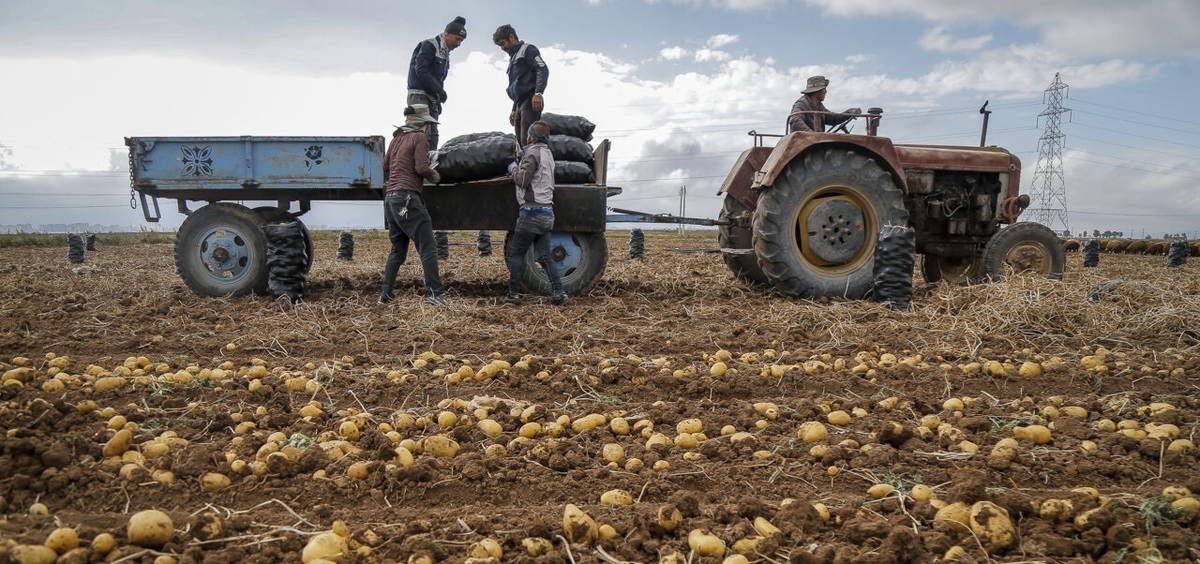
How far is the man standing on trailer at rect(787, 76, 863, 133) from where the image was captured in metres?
6.71

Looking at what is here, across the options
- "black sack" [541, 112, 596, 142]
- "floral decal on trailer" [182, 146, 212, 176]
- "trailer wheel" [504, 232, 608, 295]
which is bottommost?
"trailer wheel" [504, 232, 608, 295]

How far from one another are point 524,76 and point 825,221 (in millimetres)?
3235

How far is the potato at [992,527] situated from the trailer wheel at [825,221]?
176 inches

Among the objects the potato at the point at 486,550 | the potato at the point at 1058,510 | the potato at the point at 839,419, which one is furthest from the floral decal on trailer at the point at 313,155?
the potato at the point at 1058,510

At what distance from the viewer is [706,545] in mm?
1605

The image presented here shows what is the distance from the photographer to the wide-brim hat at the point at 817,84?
22.0 ft

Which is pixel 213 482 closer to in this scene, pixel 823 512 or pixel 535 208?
pixel 823 512

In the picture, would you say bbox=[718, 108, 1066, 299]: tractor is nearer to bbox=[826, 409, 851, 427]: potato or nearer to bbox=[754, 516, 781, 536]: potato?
bbox=[826, 409, 851, 427]: potato

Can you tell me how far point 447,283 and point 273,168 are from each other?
2139 millimetres

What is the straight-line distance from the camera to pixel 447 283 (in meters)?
7.61

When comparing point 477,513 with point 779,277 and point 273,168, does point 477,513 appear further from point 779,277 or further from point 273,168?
point 273,168

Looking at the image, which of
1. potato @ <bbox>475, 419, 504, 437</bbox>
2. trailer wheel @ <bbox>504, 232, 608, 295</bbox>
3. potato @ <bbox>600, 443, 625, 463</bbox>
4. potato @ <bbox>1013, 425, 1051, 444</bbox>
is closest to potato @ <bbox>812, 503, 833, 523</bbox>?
potato @ <bbox>600, 443, 625, 463</bbox>

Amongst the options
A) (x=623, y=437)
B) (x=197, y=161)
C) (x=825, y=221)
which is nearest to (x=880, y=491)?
(x=623, y=437)

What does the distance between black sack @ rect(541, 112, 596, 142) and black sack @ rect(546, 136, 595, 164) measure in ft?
0.28
